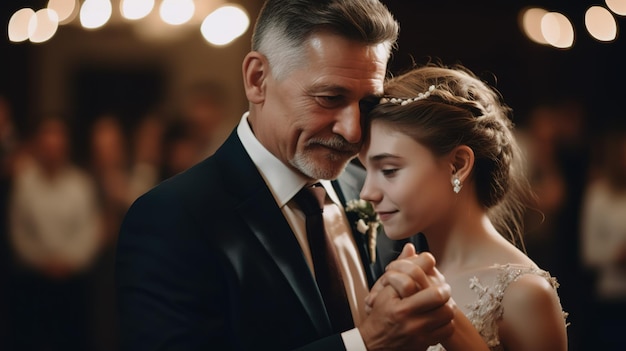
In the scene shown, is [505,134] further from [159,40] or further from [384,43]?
[159,40]

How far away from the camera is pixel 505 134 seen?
8.03ft

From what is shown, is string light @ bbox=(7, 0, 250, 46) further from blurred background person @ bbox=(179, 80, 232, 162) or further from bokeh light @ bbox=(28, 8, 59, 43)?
blurred background person @ bbox=(179, 80, 232, 162)

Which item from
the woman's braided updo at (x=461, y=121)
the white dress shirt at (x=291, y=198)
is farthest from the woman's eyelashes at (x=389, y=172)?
the white dress shirt at (x=291, y=198)

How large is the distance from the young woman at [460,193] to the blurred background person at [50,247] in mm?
4104

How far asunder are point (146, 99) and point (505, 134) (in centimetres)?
563

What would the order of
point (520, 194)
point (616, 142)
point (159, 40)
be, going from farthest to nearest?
point (159, 40), point (616, 142), point (520, 194)

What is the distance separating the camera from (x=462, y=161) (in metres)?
2.34

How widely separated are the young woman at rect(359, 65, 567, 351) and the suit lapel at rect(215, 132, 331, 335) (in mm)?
294

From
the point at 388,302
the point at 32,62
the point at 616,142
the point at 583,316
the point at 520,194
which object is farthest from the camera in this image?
the point at 32,62

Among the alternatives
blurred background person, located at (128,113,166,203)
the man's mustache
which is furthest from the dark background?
the man's mustache

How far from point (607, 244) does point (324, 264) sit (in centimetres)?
449

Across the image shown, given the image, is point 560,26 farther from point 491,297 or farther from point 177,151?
point 491,297

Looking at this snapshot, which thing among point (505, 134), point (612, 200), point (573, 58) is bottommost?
point (612, 200)

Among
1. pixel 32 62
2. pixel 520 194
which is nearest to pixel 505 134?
pixel 520 194
